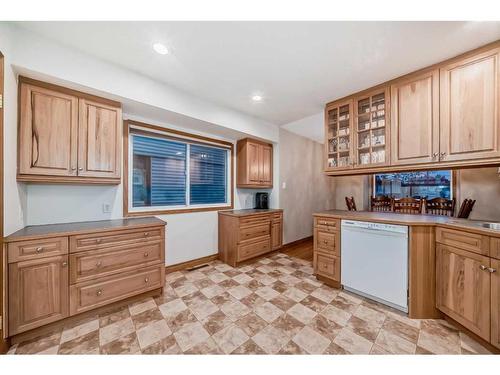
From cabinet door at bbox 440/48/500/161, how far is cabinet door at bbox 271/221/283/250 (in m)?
2.46

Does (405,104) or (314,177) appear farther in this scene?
(314,177)

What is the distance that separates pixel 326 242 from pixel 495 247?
A: 1.39m

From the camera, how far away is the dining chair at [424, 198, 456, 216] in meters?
3.03

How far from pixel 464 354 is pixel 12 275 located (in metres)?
3.43

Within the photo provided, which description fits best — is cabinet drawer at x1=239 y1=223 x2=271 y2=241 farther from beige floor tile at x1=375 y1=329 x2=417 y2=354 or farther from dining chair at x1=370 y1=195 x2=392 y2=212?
dining chair at x1=370 y1=195 x2=392 y2=212

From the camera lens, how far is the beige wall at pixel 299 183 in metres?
4.06

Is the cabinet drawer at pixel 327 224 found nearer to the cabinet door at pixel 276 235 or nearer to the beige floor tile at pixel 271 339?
the cabinet door at pixel 276 235

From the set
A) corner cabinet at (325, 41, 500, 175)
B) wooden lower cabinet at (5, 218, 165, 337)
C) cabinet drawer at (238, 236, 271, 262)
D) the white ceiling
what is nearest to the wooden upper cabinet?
cabinet drawer at (238, 236, 271, 262)

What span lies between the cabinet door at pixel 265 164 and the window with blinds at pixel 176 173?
649mm

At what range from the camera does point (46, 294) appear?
1.57 metres
